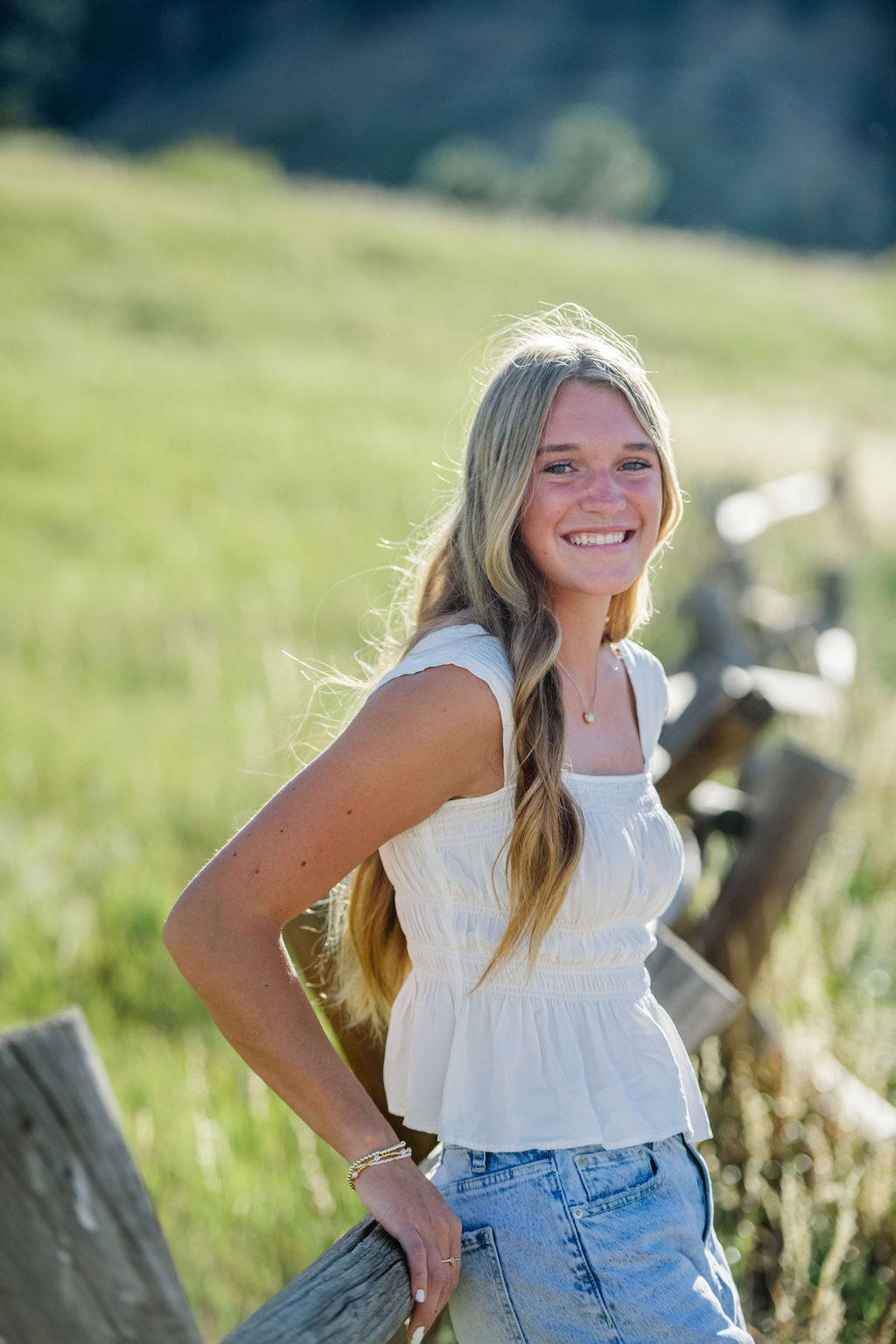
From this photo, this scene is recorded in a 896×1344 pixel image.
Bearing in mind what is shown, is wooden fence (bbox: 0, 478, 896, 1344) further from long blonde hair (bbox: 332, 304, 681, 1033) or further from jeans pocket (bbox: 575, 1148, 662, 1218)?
jeans pocket (bbox: 575, 1148, 662, 1218)

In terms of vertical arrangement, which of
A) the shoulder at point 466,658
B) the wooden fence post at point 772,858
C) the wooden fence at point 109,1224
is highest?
the shoulder at point 466,658

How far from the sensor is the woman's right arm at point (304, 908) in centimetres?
Result: 147

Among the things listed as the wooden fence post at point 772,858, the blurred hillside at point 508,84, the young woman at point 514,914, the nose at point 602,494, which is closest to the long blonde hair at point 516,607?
the young woman at point 514,914

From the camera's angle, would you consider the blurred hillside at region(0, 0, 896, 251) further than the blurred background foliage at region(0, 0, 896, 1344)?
Yes

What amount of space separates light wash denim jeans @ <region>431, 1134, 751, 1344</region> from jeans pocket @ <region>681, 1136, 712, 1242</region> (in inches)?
1.5

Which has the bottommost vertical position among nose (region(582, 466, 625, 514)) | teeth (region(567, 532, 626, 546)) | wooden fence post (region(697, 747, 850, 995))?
wooden fence post (region(697, 747, 850, 995))

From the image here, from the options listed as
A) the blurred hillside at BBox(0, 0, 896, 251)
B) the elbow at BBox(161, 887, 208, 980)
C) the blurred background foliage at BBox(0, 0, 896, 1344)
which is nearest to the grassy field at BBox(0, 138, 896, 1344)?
the blurred background foliage at BBox(0, 0, 896, 1344)

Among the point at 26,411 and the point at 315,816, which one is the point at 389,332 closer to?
the point at 26,411

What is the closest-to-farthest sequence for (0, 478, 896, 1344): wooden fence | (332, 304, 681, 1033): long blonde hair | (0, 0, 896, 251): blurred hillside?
(0, 478, 896, 1344): wooden fence
(332, 304, 681, 1033): long blonde hair
(0, 0, 896, 251): blurred hillside

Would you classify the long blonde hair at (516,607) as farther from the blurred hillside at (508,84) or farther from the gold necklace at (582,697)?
the blurred hillside at (508,84)

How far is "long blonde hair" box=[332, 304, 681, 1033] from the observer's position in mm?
1652

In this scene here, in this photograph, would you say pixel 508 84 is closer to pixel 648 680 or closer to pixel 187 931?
pixel 648 680

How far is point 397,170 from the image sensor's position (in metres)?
96.6

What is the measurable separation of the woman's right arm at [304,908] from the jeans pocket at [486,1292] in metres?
0.12
